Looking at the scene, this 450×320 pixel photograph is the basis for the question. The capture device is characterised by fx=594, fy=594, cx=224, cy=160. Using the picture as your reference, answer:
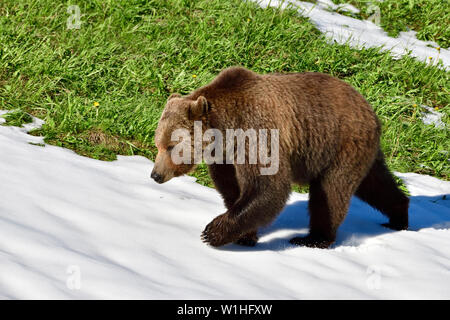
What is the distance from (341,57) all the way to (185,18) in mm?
2270

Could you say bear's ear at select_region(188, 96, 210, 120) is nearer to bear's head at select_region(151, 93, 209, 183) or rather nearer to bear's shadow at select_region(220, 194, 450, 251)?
bear's head at select_region(151, 93, 209, 183)

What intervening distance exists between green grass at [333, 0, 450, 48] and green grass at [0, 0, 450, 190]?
5.07ft

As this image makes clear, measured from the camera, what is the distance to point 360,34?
943 cm

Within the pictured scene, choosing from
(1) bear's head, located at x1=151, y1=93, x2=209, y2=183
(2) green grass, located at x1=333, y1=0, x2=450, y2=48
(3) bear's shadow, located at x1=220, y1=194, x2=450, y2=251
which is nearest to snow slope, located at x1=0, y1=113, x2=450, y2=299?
(3) bear's shadow, located at x1=220, y1=194, x2=450, y2=251

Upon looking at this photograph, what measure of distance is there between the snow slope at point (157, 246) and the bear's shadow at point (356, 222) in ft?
0.05

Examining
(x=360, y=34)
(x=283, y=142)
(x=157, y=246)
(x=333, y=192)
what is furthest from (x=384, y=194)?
(x=360, y=34)

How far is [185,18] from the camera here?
843cm

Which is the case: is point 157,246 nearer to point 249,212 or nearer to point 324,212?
point 249,212

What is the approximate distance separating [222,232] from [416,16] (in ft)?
25.0

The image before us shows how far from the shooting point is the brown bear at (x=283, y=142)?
168 inches

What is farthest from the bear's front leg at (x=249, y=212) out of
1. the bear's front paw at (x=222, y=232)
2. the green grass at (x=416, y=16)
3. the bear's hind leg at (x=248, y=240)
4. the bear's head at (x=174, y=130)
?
the green grass at (x=416, y=16)

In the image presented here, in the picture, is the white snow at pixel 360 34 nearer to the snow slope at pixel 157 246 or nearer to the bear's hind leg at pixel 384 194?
the snow slope at pixel 157 246

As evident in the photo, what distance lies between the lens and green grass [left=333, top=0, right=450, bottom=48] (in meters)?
10.0

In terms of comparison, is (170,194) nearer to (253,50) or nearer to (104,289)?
(104,289)
